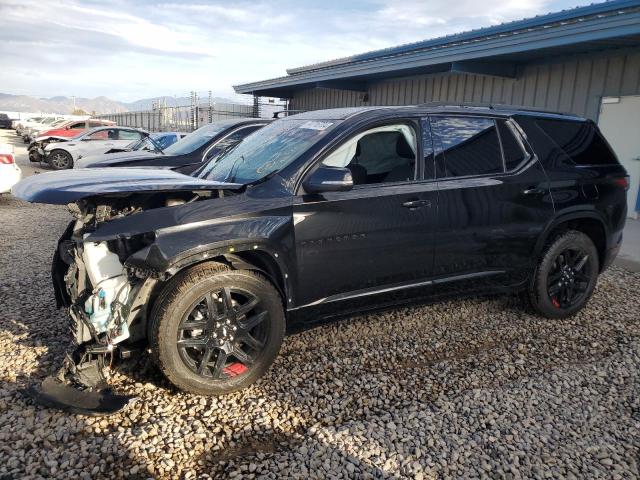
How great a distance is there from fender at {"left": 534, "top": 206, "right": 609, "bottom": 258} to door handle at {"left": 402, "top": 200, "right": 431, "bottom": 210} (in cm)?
119

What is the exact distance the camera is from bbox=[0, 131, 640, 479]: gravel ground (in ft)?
8.06

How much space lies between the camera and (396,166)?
363 cm

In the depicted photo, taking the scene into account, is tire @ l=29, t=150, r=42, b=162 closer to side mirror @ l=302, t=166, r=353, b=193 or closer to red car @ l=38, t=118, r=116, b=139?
red car @ l=38, t=118, r=116, b=139

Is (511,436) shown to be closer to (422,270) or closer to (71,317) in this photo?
(422,270)

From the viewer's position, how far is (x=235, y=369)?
3057mm

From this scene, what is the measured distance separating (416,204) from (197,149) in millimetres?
4757

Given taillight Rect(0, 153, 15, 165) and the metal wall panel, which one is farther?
taillight Rect(0, 153, 15, 165)

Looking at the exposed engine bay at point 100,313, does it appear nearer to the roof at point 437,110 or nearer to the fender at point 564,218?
the roof at point 437,110

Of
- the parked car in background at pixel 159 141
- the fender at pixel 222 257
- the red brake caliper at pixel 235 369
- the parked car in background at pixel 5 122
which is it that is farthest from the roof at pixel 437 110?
the parked car in background at pixel 5 122

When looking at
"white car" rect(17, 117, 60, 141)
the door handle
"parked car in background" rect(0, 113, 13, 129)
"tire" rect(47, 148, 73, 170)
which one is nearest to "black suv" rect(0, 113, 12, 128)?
"parked car in background" rect(0, 113, 13, 129)

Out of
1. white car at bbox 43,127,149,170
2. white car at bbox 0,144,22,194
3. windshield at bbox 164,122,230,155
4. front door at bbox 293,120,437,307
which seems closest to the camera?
front door at bbox 293,120,437,307

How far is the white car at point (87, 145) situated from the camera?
16016 mm

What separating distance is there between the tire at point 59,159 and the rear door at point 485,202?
611 inches

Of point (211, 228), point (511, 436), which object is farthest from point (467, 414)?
point (211, 228)
